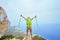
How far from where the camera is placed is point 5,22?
6969mm

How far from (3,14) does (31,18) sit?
78 centimetres

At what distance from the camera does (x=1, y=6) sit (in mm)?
7066

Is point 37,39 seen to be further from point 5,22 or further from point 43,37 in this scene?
point 5,22

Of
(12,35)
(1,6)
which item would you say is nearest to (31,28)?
(12,35)

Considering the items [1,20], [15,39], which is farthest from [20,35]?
[1,20]

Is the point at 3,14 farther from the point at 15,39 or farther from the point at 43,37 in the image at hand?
the point at 43,37

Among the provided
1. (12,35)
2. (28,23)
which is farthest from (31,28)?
(12,35)

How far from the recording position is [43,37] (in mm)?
7012

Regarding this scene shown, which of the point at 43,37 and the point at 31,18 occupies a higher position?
the point at 31,18

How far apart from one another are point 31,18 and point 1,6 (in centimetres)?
92

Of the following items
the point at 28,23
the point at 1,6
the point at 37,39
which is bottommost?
the point at 37,39

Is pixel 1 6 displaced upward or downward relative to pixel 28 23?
upward

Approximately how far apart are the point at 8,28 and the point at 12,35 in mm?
220

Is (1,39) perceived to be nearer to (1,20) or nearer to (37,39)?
(1,20)
